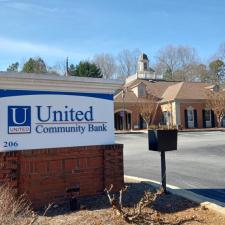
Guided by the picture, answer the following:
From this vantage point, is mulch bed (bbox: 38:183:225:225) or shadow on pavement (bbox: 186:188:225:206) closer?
mulch bed (bbox: 38:183:225:225)

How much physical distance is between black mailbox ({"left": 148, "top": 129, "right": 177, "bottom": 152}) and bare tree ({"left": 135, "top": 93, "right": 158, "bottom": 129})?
36366 millimetres

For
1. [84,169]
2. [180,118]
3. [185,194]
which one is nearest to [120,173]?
[84,169]

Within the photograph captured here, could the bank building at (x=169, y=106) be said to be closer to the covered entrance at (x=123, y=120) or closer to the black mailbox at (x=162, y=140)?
the covered entrance at (x=123, y=120)

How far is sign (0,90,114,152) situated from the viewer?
21.6ft

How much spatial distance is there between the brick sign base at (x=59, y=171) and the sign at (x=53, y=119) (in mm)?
179

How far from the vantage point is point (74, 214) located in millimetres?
5980

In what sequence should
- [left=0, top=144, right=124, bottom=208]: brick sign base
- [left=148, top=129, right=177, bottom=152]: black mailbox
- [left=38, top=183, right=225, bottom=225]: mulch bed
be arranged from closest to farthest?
[left=38, top=183, right=225, bottom=225]: mulch bed
[left=0, top=144, right=124, bottom=208]: brick sign base
[left=148, top=129, right=177, bottom=152]: black mailbox

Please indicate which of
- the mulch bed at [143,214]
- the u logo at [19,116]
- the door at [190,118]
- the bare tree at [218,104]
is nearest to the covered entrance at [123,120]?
the door at [190,118]

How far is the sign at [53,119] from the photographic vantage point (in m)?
6.57

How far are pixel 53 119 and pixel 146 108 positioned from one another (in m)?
37.3

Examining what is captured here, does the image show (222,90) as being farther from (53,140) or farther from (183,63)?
(53,140)

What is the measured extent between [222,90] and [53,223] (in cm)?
4610

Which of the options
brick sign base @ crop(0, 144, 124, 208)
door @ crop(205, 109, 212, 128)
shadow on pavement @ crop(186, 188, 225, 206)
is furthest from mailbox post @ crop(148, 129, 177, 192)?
door @ crop(205, 109, 212, 128)

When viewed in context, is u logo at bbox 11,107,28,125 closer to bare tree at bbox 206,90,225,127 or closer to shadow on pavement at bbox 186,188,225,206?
shadow on pavement at bbox 186,188,225,206
